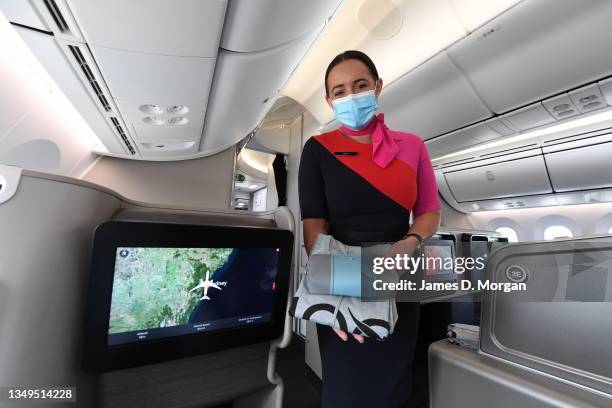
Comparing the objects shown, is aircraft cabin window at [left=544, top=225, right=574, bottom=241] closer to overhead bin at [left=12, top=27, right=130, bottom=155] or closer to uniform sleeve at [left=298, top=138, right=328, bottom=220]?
uniform sleeve at [left=298, top=138, right=328, bottom=220]

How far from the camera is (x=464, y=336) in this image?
3.76ft

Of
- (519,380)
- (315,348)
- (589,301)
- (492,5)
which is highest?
(492,5)

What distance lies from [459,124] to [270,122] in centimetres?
368

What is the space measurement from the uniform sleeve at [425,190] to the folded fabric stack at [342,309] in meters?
0.40

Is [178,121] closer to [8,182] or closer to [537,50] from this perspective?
[8,182]

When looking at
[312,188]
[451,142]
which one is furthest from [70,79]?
[451,142]

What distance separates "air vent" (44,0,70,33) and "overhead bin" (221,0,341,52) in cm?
73

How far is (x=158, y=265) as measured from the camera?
3.47 feet

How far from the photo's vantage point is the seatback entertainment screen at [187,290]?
1.00 meters

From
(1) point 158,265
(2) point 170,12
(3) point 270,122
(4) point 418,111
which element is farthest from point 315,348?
(3) point 270,122

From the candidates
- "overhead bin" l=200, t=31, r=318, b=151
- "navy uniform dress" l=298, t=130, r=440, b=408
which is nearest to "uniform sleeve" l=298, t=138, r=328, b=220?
"navy uniform dress" l=298, t=130, r=440, b=408

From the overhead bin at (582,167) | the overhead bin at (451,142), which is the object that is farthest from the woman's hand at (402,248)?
the overhead bin at (582,167)

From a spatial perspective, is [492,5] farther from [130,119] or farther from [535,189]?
[535,189]

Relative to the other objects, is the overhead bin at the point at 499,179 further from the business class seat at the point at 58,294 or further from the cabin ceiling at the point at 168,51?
the business class seat at the point at 58,294
